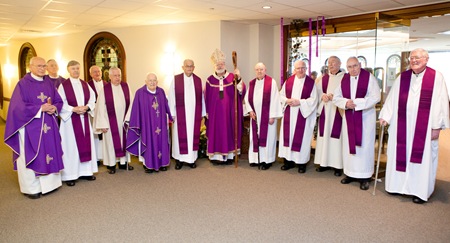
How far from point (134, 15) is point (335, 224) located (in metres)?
5.10

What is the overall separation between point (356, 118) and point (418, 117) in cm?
79

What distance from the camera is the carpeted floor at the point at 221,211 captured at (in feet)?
10.6

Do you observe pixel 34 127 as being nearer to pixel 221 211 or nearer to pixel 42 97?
pixel 42 97

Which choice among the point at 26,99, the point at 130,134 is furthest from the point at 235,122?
the point at 26,99

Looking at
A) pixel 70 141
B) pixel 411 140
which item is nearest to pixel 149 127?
pixel 70 141

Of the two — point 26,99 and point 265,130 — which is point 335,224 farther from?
point 26,99

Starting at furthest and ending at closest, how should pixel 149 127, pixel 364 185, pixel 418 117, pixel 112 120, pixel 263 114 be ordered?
pixel 263 114 → pixel 112 120 → pixel 149 127 → pixel 364 185 → pixel 418 117

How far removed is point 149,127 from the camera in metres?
5.29

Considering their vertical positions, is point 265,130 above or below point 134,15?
below

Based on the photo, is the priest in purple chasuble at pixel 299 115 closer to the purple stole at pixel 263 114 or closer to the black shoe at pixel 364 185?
the purple stole at pixel 263 114

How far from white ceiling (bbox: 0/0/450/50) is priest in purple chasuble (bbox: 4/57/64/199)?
169cm

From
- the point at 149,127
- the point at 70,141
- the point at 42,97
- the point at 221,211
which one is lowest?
the point at 221,211

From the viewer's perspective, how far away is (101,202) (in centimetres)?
413

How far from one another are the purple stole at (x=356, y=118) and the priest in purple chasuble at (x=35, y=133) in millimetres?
3900
